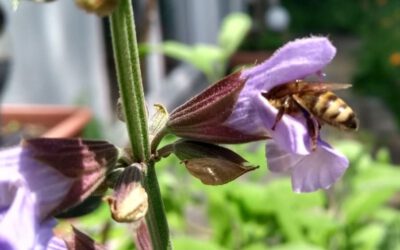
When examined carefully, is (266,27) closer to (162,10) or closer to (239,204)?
(162,10)

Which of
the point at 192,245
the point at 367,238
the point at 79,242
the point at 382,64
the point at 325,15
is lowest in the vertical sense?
the point at 325,15

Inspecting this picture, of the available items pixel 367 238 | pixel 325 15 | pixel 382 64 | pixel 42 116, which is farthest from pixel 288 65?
pixel 325 15

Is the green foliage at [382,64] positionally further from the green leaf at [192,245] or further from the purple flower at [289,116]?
the purple flower at [289,116]

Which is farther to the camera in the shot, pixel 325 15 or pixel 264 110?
pixel 325 15

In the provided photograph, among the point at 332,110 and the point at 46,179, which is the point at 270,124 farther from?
the point at 46,179

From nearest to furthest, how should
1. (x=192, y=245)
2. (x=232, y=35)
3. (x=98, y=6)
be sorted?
(x=98, y=6) → (x=192, y=245) → (x=232, y=35)

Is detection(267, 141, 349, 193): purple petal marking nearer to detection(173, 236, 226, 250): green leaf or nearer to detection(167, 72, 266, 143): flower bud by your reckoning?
detection(167, 72, 266, 143): flower bud

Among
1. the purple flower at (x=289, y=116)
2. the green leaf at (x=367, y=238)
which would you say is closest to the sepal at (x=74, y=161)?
the purple flower at (x=289, y=116)
